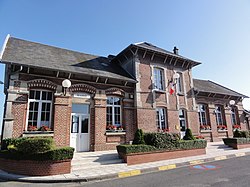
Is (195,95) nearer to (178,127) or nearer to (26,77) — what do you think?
(178,127)

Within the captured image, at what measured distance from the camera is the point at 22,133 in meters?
7.64

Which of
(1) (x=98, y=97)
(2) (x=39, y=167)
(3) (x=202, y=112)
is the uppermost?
(1) (x=98, y=97)

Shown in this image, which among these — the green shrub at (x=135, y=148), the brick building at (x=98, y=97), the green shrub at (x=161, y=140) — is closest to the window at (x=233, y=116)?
the brick building at (x=98, y=97)

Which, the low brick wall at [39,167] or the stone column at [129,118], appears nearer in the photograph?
the low brick wall at [39,167]

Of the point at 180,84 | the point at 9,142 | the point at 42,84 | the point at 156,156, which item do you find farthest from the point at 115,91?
the point at 180,84

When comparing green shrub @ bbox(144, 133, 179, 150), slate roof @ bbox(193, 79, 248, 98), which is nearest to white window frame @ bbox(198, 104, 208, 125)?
slate roof @ bbox(193, 79, 248, 98)

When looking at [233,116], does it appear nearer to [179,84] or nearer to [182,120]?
[182,120]

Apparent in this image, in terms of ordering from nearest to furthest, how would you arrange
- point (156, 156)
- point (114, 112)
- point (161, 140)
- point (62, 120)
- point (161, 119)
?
point (156, 156) < point (161, 140) < point (62, 120) < point (114, 112) < point (161, 119)

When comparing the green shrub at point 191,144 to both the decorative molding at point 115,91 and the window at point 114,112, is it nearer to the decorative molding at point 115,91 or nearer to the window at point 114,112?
the window at point 114,112

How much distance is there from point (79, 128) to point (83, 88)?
87.5 inches

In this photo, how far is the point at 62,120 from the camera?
859 centimetres

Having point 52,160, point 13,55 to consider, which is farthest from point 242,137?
point 13,55

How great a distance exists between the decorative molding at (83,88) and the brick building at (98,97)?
0.4 inches

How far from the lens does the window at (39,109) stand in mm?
8203
